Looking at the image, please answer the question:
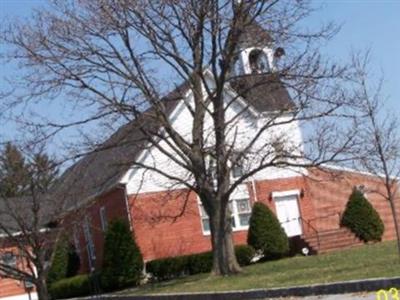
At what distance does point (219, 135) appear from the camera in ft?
83.8

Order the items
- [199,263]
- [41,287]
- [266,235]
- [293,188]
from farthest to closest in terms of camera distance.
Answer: [293,188], [266,235], [199,263], [41,287]

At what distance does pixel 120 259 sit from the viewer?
3375 cm

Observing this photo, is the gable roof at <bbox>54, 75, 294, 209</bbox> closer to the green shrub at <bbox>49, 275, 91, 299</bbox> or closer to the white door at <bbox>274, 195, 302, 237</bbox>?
the green shrub at <bbox>49, 275, 91, 299</bbox>

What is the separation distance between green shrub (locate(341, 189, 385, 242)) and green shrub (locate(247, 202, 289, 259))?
13.0ft

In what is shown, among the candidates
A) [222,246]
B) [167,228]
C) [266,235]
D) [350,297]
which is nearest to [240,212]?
[167,228]

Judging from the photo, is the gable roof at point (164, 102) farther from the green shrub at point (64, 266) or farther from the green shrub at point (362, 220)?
the green shrub at point (64, 266)

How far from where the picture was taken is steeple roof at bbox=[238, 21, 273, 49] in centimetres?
2495

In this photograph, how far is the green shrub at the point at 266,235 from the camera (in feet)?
110

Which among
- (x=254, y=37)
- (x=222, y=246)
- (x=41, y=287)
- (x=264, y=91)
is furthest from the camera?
(x=222, y=246)

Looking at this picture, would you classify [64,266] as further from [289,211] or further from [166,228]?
[289,211]

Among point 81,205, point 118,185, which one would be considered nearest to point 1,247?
point 81,205

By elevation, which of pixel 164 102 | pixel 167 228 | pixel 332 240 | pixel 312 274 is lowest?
pixel 312 274

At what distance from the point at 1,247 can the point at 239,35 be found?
10412 mm

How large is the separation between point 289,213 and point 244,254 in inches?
289
